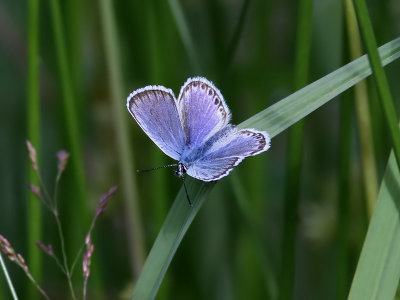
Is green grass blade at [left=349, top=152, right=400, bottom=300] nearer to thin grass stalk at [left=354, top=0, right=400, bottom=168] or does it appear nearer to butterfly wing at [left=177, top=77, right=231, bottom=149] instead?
thin grass stalk at [left=354, top=0, right=400, bottom=168]

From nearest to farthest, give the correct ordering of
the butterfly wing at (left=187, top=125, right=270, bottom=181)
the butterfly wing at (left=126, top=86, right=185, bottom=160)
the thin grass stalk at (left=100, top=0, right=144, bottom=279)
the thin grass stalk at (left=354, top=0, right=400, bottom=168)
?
1. the thin grass stalk at (left=354, top=0, right=400, bottom=168)
2. the butterfly wing at (left=187, top=125, right=270, bottom=181)
3. the butterfly wing at (left=126, top=86, right=185, bottom=160)
4. the thin grass stalk at (left=100, top=0, right=144, bottom=279)

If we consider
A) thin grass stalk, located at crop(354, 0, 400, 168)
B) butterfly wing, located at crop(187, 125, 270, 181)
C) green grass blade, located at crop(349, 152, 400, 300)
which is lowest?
green grass blade, located at crop(349, 152, 400, 300)

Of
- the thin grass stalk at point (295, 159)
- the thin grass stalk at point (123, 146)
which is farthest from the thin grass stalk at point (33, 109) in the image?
the thin grass stalk at point (295, 159)

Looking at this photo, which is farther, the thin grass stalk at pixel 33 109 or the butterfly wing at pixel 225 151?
the thin grass stalk at pixel 33 109

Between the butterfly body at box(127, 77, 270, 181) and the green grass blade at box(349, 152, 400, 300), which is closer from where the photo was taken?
the green grass blade at box(349, 152, 400, 300)

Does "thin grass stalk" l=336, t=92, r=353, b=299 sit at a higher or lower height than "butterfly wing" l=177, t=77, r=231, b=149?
lower

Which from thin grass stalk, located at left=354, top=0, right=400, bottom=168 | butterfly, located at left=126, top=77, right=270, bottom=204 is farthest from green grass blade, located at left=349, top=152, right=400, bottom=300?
butterfly, located at left=126, top=77, right=270, bottom=204

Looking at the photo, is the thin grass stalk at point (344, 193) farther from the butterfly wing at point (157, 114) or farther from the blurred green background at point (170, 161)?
the butterfly wing at point (157, 114)
